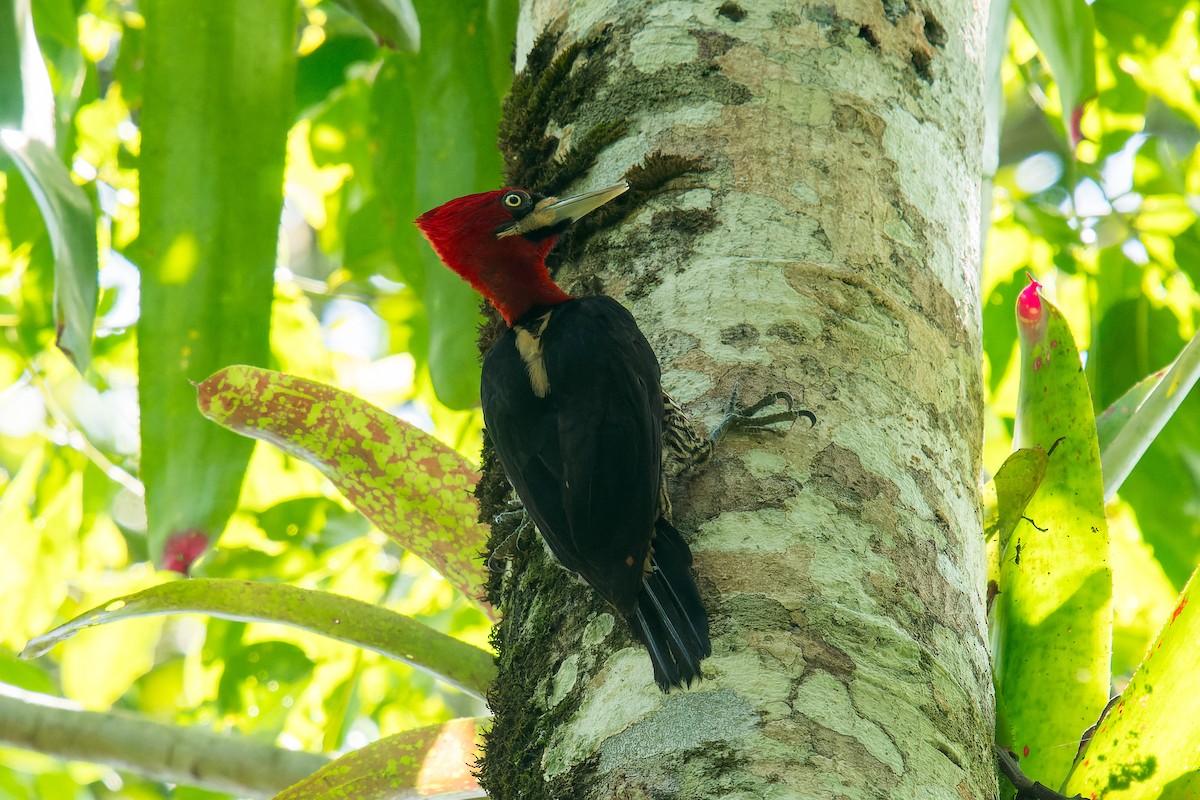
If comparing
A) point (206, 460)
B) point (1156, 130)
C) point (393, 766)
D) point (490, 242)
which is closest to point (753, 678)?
point (393, 766)

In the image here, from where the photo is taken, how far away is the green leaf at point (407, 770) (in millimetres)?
2004

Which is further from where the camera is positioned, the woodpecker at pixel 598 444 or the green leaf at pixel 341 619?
the green leaf at pixel 341 619

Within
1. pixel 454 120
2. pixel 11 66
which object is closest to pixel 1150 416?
pixel 454 120

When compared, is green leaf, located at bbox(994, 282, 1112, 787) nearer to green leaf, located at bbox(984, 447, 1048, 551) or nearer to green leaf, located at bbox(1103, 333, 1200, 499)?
green leaf, located at bbox(984, 447, 1048, 551)

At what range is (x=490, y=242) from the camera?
2.55 metres

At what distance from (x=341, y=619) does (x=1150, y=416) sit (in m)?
1.53

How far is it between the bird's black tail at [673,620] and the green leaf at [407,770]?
573mm

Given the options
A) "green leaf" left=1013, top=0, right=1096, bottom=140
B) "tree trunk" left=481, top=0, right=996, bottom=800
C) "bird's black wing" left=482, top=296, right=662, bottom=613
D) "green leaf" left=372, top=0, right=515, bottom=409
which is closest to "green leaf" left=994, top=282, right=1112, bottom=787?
"tree trunk" left=481, top=0, right=996, bottom=800

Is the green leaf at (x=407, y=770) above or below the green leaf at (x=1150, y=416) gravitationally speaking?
below

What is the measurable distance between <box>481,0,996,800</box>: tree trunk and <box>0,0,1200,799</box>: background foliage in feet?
1.64

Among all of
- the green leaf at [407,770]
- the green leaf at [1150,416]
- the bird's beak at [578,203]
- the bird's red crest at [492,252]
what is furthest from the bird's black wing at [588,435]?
the green leaf at [1150,416]

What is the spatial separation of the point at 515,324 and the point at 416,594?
2.22 meters

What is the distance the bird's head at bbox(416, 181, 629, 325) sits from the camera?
239cm

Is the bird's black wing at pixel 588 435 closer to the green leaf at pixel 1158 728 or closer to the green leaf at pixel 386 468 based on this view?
the green leaf at pixel 386 468
